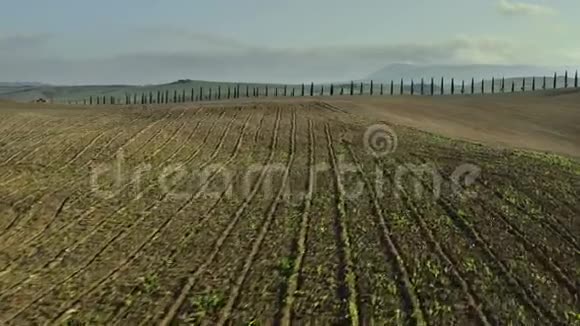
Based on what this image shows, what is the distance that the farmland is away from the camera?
448 inches

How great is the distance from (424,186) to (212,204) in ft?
22.0

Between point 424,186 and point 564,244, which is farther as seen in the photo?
point 424,186

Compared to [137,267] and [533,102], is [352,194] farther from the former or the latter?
[533,102]

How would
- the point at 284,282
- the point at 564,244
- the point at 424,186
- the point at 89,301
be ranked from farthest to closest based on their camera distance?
the point at 424,186 < the point at 564,244 < the point at 284,282 < the point at 89,301

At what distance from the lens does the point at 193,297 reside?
11.8m

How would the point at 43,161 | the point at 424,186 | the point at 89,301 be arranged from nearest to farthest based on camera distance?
1. the point at 89,301
2. the point at 424,186
3. the point at 43,161

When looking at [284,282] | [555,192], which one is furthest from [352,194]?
[284,282]

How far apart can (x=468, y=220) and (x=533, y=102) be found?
48.7 m

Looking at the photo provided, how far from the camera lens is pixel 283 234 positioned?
622 inches

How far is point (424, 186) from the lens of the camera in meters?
21.5

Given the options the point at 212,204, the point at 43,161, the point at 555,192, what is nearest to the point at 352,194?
the point at 212,204

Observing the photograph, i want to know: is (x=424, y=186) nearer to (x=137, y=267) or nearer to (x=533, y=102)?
(x=137, y=267)

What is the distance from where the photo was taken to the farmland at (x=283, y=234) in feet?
37.3

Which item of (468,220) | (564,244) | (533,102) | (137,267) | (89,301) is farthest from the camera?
(533,102)
